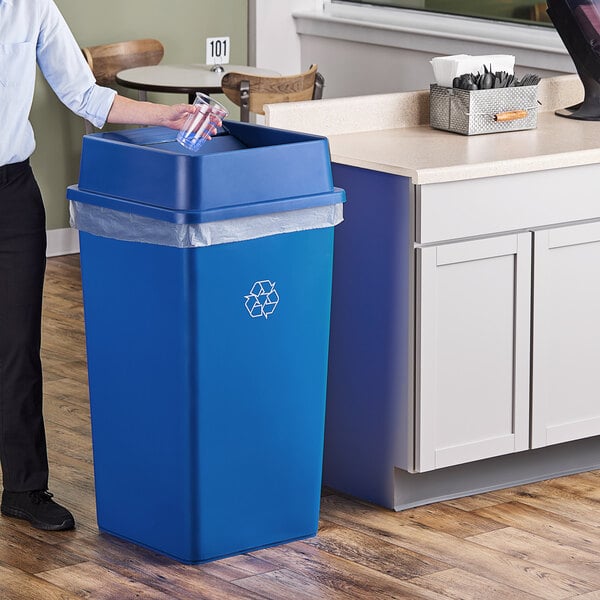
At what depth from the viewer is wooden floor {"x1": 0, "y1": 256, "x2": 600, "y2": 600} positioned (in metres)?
3.01

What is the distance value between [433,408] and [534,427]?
0.35 meters

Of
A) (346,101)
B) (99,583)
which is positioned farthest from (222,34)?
(99,583)

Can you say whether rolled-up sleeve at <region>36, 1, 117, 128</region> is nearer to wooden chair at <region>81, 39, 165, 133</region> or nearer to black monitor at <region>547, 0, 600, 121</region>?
black monitor at <region>547, 0, 600, 121</region>

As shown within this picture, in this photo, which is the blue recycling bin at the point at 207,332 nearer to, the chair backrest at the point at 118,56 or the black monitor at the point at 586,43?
the black monitor at the point at 586,43

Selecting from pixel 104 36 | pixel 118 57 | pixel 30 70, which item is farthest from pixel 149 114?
pixel 104 36

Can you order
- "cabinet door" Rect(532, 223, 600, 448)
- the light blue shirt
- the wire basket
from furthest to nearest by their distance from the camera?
the wire basket < "cabinet door" Rect(532, 223, 600, 448) < the light blue shirt

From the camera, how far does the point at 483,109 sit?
372 centimetres

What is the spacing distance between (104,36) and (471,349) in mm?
3374

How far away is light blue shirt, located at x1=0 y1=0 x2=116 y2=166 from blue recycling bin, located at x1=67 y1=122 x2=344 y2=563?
0.12 metres

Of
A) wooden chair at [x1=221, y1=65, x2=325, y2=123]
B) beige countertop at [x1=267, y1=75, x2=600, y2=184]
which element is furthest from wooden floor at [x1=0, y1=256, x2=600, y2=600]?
wooden chair at [x1=221, y1=65, x2=325, y2=123]

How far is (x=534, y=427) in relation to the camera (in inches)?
141

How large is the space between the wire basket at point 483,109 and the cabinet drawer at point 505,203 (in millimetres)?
340

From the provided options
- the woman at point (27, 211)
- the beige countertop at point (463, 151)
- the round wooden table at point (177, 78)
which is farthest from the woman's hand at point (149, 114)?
the round wooden table at point (177, 78)

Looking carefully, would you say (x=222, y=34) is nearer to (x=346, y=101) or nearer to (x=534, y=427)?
(x=346, y=101)
